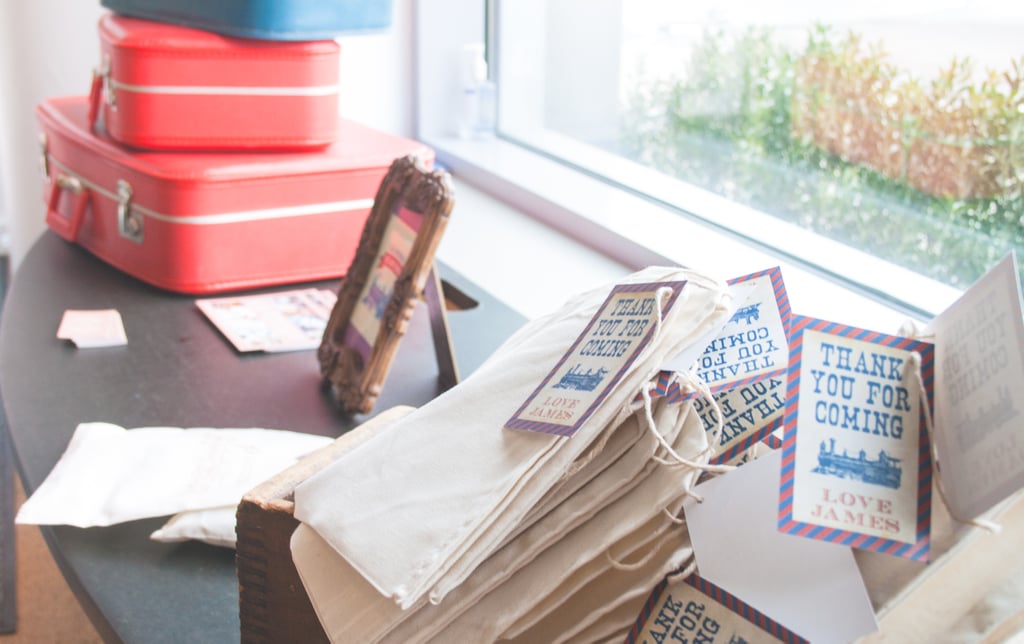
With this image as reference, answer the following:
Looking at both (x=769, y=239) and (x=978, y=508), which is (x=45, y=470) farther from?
(x=769, y=239)

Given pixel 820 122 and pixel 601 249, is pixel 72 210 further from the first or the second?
pixel 820 122

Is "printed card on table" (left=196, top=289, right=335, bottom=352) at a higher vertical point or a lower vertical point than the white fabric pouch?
lower

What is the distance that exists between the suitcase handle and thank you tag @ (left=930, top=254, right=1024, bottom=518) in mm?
1567

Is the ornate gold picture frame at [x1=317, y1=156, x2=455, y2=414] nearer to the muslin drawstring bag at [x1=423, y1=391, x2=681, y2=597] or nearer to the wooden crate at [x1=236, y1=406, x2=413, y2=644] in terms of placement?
the wooden crate at [x1=236, y1=406, x2=413, y2=644]

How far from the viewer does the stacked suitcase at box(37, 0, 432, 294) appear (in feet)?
5.40

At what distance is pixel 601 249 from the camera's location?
1.94m

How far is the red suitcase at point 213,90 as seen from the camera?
168 centimetres

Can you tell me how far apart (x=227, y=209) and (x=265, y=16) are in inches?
12.5

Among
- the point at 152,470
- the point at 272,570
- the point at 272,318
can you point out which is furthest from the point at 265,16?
the point at 272,570

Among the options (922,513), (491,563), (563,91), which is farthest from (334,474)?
(563,91)

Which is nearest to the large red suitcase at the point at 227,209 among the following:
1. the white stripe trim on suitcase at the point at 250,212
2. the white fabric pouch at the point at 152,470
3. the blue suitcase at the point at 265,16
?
the white stripe trim on suitcase at the point at 250,212

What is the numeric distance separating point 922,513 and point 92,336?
121cm

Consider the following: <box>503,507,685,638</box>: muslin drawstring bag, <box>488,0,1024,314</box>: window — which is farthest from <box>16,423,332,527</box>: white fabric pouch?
<box>488,0,1024,314</box>: window

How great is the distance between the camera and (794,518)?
21.9 inches
